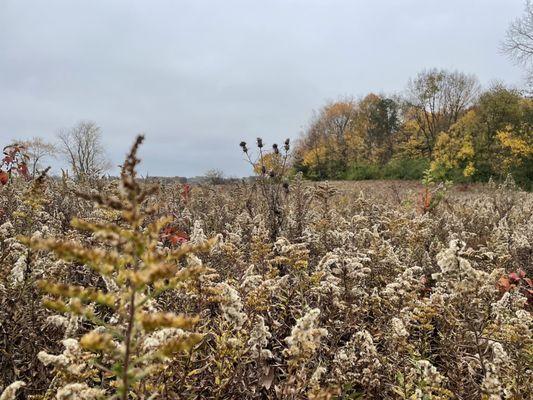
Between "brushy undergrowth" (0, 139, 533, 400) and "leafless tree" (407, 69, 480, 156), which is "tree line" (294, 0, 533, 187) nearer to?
"leafless tree" (407, 69, 480, 156)

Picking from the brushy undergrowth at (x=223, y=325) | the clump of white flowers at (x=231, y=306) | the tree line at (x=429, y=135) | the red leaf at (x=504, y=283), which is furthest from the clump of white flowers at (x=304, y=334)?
the tree line at (x=429, y=135)

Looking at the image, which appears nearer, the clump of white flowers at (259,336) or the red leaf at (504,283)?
the clump of white flowers at (259,336)

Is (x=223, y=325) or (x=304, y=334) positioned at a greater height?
(x=304, y=334)

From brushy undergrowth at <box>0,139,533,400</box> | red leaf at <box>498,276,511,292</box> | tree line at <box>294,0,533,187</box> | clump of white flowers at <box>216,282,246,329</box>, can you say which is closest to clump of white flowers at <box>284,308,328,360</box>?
brushy undergrowth at <box>0,139,533,400</box>

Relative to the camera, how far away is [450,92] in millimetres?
49938

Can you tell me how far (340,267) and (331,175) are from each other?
1846 inches

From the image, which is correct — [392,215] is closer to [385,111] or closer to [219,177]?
[219,177]

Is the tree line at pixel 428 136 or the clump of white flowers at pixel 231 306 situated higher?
the tree line at pixel 428 136

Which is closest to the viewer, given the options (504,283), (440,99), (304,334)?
(304,334)

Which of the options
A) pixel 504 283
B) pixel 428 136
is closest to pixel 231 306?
pixel 504 283

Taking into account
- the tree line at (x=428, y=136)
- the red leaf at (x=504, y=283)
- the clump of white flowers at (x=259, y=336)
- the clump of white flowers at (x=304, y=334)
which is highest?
the tree line at (x=428, y=136)

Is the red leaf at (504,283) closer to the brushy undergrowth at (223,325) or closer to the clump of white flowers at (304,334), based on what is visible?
the brushy undergrowth at (223,325)

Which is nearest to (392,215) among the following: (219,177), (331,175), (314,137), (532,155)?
(219,177)

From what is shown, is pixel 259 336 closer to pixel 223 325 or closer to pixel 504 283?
pixel 223 325
